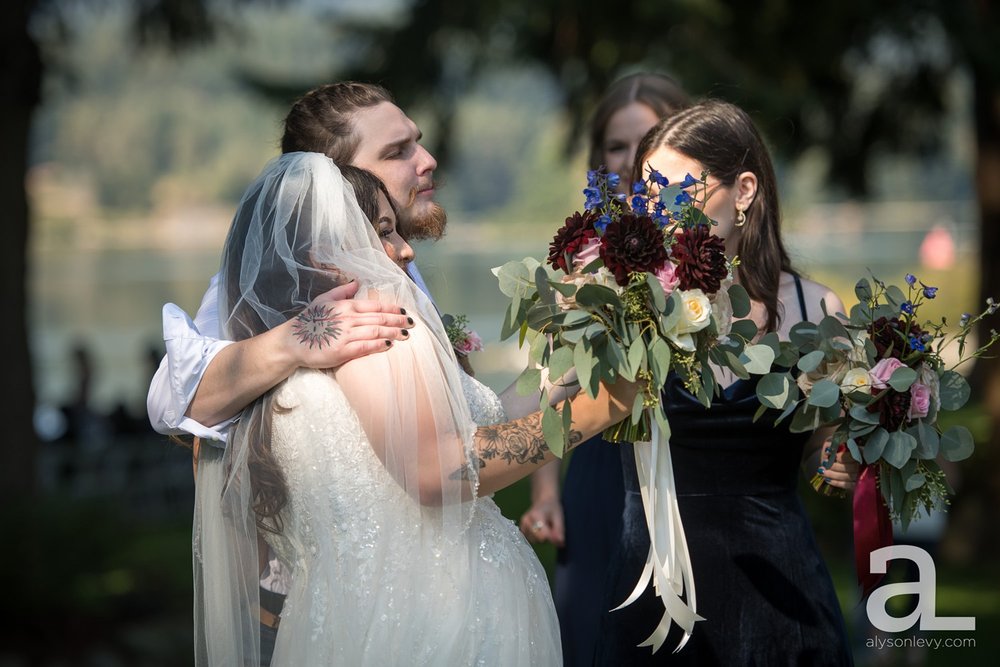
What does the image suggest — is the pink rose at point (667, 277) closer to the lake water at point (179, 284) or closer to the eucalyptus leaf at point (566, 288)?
the eucalyptus leaf at point (566, 288)

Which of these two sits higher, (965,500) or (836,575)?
(965,500)

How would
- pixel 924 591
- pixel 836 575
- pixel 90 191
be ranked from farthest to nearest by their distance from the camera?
pixel 90 191 → pixel 836 575 → pixel 924 591

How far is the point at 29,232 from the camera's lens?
839cm

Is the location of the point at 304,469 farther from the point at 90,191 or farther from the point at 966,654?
the point at 90,191

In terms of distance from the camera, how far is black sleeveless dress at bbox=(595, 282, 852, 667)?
10.1ft

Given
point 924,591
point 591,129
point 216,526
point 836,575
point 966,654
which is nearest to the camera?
point 216,526

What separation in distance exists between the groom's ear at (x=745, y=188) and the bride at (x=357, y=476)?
0.90m

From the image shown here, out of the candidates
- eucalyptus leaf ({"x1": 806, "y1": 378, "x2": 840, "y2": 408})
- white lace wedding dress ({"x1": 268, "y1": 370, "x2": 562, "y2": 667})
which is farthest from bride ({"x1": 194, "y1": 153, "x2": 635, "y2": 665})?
eucalyptus leaf ({"x1": 806, "y1": 378, "x2": 840, "y2": 408})

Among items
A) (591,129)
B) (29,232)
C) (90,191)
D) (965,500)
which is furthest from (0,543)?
(90,191)

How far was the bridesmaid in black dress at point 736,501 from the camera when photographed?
3090mm

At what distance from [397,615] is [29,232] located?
21.9 ft

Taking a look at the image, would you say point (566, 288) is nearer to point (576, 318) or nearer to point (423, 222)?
point (576, 318)

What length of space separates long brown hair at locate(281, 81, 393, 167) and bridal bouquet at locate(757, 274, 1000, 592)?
133 centimetres
